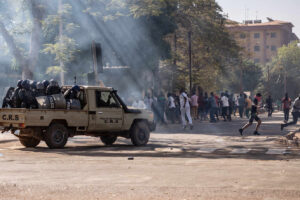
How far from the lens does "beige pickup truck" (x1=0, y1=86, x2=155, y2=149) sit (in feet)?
51.7

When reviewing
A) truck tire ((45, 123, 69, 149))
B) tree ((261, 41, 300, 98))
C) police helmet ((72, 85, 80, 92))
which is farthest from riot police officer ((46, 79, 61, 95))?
tree ((261, 41, 300, 98))

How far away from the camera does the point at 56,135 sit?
16109 mm

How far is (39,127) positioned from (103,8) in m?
17.2

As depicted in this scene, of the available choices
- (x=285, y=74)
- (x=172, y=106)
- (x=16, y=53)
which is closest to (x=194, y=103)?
(x=172, y=106)

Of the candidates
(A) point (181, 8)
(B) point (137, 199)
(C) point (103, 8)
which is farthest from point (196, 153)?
(A) point (181, 8)

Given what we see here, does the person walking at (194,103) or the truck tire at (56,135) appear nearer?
the truck tire at (56,135)

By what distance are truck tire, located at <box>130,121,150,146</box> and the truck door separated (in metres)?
0.45

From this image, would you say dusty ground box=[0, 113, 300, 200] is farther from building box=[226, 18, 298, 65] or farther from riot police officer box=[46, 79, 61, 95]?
building box=[226, 18, 298, 65]

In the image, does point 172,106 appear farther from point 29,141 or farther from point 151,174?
point 151,174

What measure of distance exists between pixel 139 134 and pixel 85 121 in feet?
5.88

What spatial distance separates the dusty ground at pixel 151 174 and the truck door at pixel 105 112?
4.35ft

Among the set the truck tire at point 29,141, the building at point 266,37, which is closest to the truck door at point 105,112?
the truck tire at point 29,141

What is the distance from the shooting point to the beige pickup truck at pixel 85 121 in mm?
15758

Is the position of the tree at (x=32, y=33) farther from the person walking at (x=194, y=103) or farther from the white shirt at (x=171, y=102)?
the person walking at (x=194, y=103)
